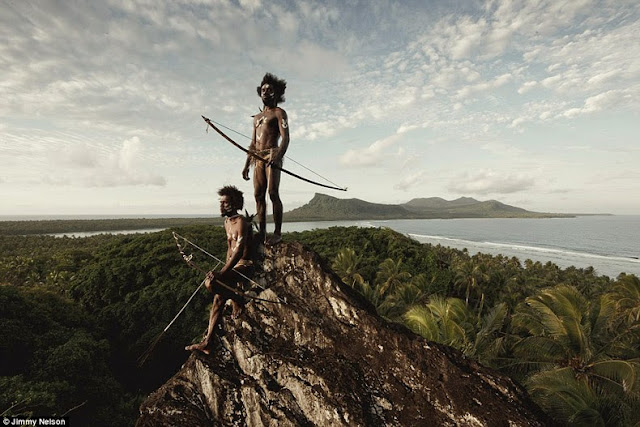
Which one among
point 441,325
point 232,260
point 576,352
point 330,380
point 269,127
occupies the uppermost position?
point 269,127

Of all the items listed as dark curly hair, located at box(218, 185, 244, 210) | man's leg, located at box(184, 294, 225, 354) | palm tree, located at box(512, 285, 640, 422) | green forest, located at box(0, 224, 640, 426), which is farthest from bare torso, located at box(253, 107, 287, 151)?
palm tree, located at box(512, 285, 640, 422)

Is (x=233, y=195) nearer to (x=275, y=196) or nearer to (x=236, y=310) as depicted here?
(x=275, y=196)

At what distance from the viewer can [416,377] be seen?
4.27m

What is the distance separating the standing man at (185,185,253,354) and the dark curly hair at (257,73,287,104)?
1929 millimetres

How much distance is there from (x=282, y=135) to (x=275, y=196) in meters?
1.06

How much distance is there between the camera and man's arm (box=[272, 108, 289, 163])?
5.46 m

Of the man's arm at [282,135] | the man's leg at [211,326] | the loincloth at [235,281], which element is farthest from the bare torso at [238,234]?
the man's arm at [282,135]

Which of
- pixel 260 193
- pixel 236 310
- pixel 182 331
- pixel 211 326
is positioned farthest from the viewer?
pixel 182 331

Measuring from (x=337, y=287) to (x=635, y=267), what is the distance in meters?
108

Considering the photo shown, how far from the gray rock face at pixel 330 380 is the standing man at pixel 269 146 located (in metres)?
1.68

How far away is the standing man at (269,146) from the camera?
18.1 ft

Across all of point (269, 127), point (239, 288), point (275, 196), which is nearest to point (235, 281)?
point (239, 288)

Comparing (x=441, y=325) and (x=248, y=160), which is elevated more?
(x=248, y=160)

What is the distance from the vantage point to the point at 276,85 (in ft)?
18.7
